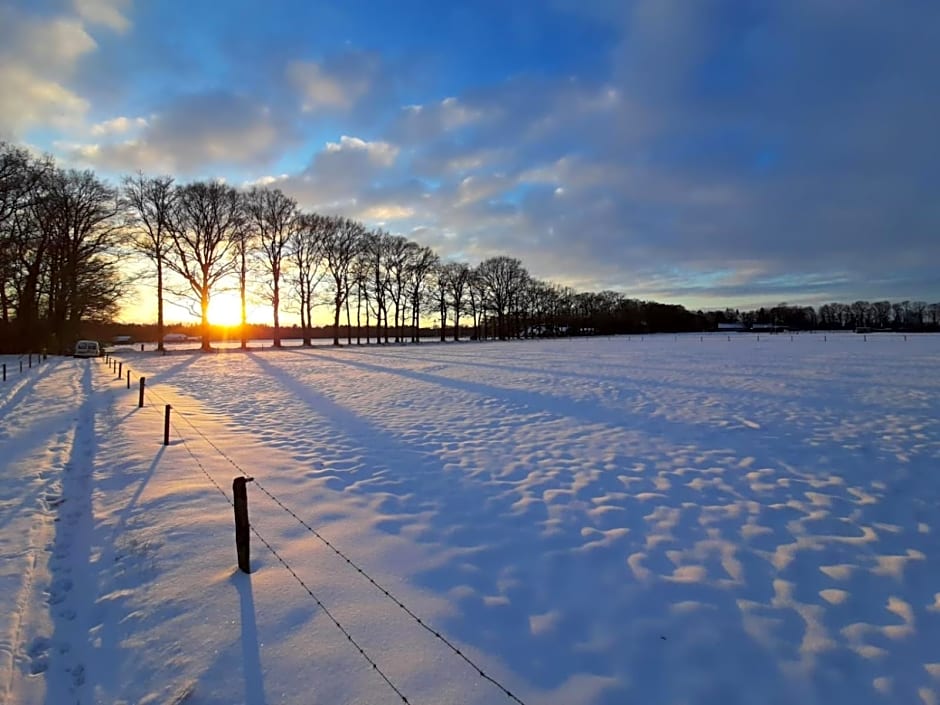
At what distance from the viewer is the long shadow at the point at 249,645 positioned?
334 cm

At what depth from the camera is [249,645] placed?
3824 mm

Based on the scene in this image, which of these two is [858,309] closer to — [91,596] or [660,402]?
[660,402]

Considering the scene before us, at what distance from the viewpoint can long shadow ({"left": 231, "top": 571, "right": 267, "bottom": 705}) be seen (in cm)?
334

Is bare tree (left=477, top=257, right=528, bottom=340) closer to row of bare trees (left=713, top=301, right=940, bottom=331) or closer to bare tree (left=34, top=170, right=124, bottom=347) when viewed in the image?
bare tree (left=34, top=170, right=124, bottom=347)

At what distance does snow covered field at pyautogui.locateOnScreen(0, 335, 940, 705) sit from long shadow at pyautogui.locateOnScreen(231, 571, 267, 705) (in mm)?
20

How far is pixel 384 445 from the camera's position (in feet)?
33.3

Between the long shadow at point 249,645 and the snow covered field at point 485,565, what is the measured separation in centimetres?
2

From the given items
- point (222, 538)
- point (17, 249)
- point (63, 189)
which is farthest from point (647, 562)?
point (63, 189)

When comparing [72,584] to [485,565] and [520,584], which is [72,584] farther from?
[520,584]

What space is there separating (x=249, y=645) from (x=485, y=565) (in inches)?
92.0

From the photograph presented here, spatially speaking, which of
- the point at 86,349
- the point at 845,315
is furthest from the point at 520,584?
the point at 845,315

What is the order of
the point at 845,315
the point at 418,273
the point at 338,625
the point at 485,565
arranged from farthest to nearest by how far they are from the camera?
the point at 845,315
the point at 418,273
the point at 485,565
the point at 338,625

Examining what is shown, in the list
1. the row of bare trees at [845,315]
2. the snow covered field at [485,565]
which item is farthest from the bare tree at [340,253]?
the row of bare trees at [845,315]

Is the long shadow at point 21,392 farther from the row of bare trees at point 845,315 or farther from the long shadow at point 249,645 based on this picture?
the row of bare trees at point 845,315
